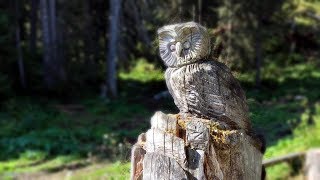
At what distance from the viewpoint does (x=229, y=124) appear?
2.79 metres

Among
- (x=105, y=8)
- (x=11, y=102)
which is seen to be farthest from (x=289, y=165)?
(x=105, y=8)

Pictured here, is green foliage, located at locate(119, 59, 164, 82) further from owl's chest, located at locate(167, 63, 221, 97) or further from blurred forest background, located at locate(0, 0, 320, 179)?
owl's chest, located at locate(167, 63, 221, 97)

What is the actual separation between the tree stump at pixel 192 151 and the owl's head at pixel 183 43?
275 mm

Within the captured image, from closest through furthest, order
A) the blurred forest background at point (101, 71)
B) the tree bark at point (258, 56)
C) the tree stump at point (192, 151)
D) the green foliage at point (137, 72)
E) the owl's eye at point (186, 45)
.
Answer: the tree stump at point (192, 151) → the owl's eye at point (186, 45) → the blurred forest background at point (101, 71) → the tree bark at point (258, 56) → the green foliage at point (137, 72)

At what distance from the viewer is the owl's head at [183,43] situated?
2.75 m

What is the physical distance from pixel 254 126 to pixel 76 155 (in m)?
11.0

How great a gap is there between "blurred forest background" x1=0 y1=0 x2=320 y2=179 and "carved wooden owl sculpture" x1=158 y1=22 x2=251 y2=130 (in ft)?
34.5

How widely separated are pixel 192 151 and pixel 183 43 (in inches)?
19.8

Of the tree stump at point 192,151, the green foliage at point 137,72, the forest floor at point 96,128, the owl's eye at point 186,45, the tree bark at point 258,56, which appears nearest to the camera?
the tree stump at point 192,151

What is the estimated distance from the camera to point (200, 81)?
9.00 ft

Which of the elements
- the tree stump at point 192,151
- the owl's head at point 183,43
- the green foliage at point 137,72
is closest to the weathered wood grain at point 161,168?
the tree stump at point 192,151

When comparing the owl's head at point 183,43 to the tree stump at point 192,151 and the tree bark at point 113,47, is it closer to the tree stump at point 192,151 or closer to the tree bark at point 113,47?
the tree stump at point 192,151

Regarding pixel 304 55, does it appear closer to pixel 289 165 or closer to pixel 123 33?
pixel 123 33

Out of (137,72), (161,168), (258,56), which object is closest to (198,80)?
(161,168)
